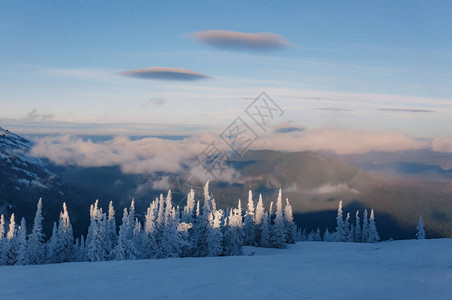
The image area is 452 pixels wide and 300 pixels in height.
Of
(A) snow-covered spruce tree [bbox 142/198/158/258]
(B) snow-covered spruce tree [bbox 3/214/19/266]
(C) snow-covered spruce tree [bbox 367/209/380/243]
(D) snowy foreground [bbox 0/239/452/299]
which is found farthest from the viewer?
(C) snow-covered spruce tree [bbox 367/209/380/243]

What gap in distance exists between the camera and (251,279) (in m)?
13.6

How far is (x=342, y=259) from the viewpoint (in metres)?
18.1

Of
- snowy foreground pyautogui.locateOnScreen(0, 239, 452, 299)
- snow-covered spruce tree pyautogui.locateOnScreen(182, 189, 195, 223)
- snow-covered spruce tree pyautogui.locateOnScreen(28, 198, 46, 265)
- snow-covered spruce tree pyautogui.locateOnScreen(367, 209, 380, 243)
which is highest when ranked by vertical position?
snowy foreground pyautogui.locateOnScreen(0, 239, 452, 299)

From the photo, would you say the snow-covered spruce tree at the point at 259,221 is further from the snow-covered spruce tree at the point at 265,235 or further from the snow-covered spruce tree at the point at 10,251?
the snow-covered spruce tree at the point at 10,251

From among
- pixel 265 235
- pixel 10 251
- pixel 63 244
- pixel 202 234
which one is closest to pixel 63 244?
pixel 63 244

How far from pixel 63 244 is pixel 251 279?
5247 cm

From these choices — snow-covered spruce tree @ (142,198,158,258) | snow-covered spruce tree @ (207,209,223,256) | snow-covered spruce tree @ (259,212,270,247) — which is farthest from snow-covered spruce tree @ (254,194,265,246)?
snow-covered spruce tree @ (142,198,158,258)

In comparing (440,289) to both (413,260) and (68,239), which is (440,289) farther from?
(68,239)

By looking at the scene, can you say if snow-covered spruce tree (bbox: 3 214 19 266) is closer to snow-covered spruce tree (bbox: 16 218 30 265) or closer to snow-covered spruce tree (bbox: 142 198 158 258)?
snow-covered spruce tree (bbox: 16 218 30 265)

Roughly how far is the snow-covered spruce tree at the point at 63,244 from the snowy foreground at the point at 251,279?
44.3 meters

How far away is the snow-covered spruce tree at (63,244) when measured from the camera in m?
57.0

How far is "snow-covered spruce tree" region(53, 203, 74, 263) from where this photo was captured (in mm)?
57031

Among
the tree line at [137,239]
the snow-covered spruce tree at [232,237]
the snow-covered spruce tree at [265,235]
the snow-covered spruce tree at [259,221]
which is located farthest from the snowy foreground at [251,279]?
the snow-covered spruce tree at [259,221]

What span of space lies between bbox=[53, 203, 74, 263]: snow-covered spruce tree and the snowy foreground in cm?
4433
